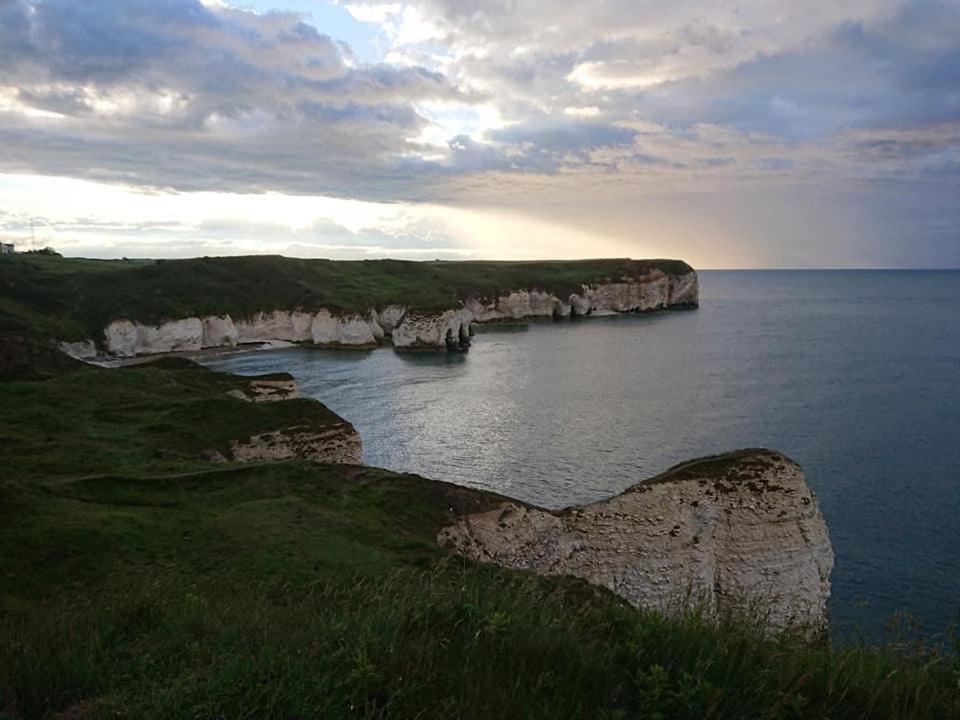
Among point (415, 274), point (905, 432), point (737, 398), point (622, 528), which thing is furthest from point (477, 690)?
point (415, 274)

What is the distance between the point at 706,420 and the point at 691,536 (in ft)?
125

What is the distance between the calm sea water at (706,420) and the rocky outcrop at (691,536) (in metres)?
3.25

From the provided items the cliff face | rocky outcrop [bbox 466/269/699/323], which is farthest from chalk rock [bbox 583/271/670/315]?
the cliff face

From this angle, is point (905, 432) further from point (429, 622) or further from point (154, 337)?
point (154, 337)

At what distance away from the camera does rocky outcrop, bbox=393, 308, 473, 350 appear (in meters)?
121

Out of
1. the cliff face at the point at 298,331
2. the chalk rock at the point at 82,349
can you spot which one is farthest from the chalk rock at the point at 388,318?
the chalk rock at the point at 82,349

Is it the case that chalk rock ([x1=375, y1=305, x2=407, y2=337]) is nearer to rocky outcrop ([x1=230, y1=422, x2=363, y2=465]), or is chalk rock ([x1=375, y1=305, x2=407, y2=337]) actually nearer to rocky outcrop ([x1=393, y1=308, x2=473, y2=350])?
rocky outcrop ([x1=393, y1=308, x2=473, y2=350])

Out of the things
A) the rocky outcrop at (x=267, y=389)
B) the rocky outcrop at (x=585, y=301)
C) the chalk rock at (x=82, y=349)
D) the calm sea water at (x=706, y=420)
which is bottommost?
the calm sea water at (x=706, y=420)

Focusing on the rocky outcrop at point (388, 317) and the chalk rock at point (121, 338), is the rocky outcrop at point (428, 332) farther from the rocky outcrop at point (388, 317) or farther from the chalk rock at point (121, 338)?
the chalk rock at point (121, 338)

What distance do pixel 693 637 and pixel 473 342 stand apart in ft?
408

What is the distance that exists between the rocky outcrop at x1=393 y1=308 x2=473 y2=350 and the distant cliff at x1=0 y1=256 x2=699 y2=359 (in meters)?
0.18

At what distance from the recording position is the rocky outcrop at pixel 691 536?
27688 mm

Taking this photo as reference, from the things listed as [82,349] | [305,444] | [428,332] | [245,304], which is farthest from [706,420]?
[245,304]

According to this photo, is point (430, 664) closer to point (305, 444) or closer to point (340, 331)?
point (305, 444)
